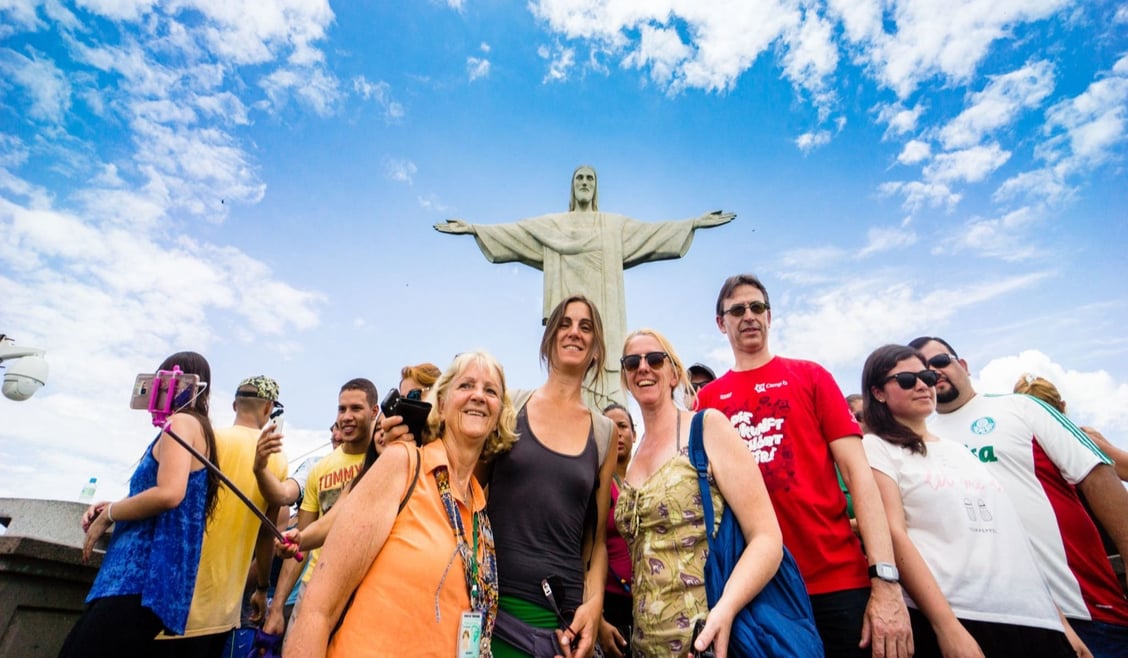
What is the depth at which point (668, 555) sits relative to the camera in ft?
6.17

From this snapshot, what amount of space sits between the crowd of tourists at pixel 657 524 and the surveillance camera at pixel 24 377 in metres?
5.33

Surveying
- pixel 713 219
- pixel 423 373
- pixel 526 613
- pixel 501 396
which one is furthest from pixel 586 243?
pixel 526 613

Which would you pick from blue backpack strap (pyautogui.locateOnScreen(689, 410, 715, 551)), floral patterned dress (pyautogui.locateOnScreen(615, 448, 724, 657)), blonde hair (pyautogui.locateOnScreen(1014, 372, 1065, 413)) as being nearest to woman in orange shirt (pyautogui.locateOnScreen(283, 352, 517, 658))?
floral patterned dress (pyautogui.locateOnScreen(615, 448, 724, 657))

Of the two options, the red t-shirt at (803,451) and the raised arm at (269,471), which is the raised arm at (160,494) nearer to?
the raised arm at (269,471)

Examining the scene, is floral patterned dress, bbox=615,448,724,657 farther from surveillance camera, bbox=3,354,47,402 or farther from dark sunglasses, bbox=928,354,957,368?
surveillance camera, bbox=3,354,47,402

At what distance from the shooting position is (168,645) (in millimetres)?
2436

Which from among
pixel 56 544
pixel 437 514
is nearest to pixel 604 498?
pixel 437 514

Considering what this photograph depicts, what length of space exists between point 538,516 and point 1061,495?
2.60 m

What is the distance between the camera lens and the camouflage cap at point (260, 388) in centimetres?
342

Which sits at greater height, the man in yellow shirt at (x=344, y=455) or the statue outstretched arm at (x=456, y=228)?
the statue outstretched arm at (x=456, y=228)

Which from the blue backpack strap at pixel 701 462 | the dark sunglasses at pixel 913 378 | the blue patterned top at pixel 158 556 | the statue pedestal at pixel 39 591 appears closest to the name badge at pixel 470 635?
the blue backpack strap at pixel 701 462

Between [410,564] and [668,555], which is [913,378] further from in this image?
[410,564]

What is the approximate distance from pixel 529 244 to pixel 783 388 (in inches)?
245

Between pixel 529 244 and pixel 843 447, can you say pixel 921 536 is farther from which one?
pixel 529 244
